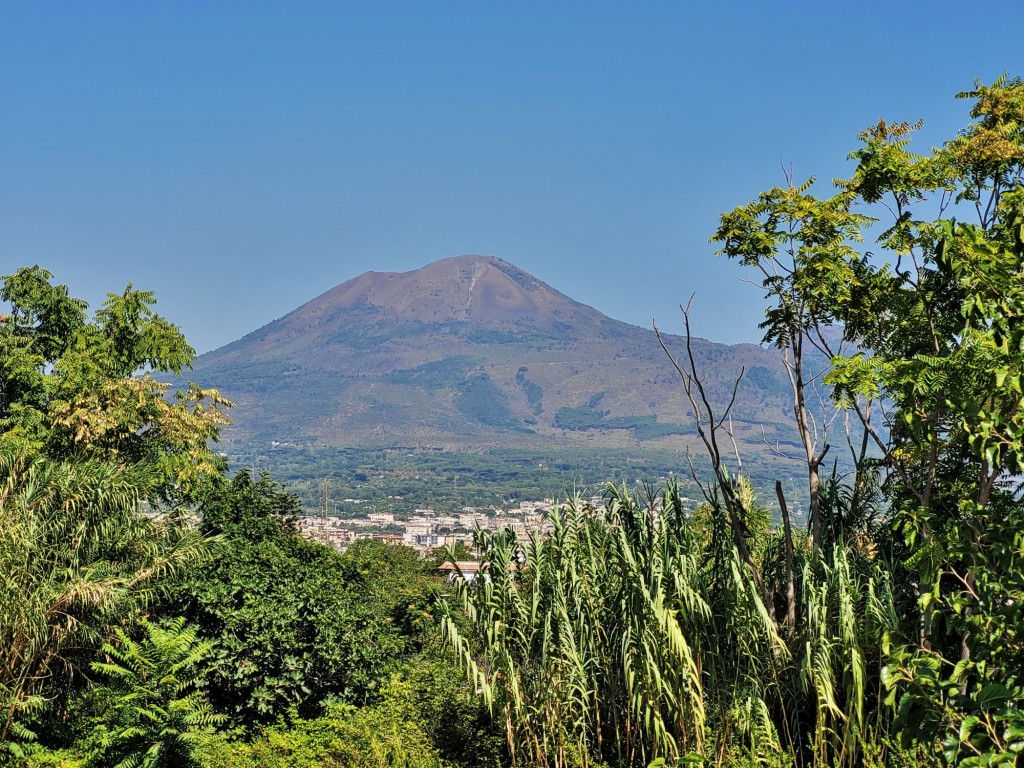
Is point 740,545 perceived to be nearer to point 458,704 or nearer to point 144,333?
point 458,704

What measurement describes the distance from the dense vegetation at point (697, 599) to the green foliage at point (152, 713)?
1.2 inches

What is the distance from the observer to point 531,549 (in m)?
6.91

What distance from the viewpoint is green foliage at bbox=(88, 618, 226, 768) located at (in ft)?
26.4

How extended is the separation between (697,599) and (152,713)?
182 inches

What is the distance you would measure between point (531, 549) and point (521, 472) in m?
164

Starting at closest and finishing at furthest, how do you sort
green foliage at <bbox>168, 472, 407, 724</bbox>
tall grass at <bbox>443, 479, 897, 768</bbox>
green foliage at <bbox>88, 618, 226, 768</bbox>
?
tall grass at <bbox>443, 479, 897, 768</bbox> < green foliage at <bbox>88, 618, 226, 768</bbox> < green foliage at <bbox>168, 472, 407, 724</bbox>

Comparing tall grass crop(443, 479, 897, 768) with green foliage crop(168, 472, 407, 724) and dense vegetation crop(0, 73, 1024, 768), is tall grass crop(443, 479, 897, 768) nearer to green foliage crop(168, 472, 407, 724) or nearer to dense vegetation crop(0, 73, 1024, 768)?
dense vegetation crop(0, 73, 1024, 768)

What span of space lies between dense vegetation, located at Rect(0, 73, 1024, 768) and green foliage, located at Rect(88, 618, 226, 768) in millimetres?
31

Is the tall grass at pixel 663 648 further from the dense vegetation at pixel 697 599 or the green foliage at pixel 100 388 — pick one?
the green foliage at pixel 100 388

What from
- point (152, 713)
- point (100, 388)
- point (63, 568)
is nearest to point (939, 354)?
point (152, 713)

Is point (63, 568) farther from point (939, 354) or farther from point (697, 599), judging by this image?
point (939, 354)

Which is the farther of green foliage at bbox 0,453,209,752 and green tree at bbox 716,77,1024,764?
green foliage at bbox 0,453,209,752

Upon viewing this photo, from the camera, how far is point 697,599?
6.24 m

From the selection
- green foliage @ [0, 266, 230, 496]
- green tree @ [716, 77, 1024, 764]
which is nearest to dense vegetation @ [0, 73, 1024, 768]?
green tree @ [716, 77, 1024, 764]
